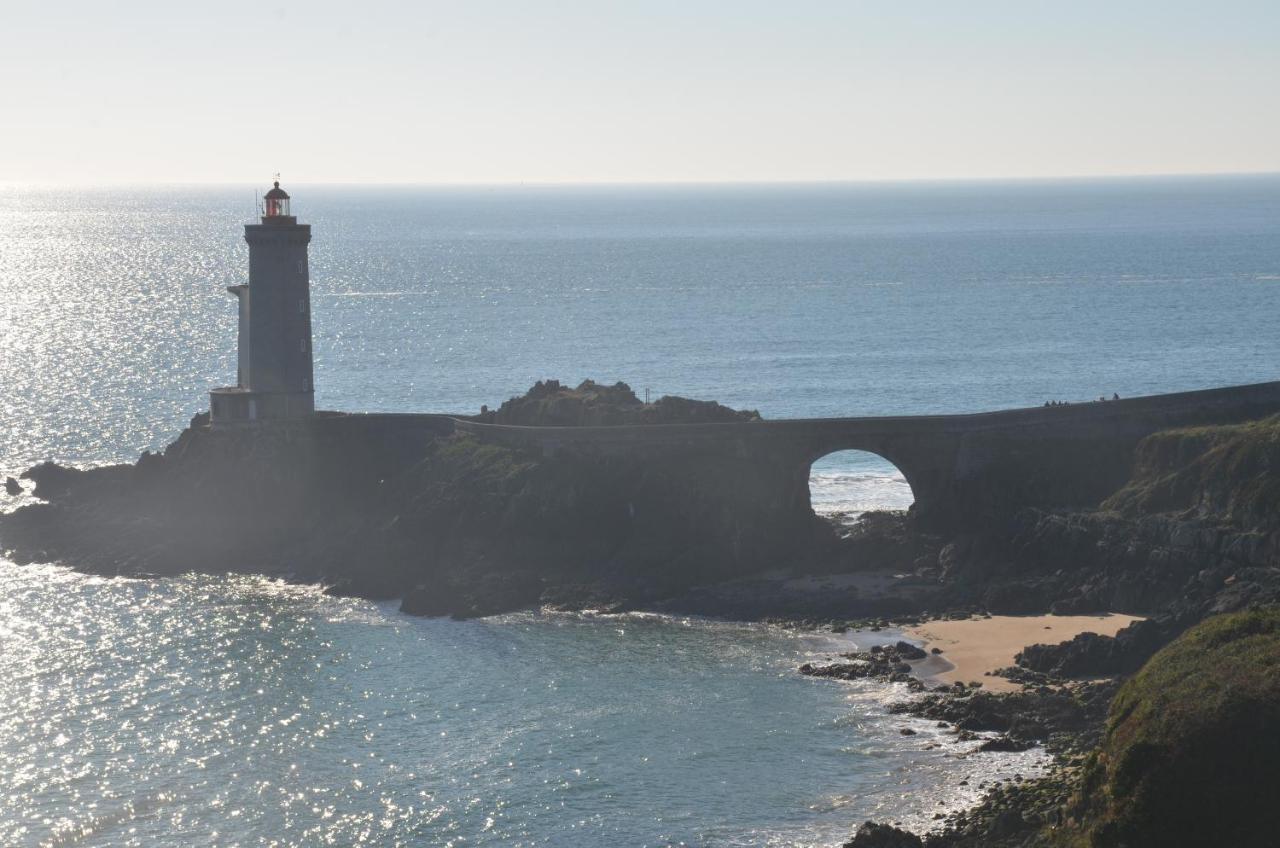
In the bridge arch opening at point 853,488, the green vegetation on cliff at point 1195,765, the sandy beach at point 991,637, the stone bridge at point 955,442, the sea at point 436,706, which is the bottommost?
the sea at point 436,706

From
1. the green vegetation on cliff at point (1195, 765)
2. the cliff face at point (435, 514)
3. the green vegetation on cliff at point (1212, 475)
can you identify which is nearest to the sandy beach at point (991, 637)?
the green vegetation on cliff at point (1212, 475)

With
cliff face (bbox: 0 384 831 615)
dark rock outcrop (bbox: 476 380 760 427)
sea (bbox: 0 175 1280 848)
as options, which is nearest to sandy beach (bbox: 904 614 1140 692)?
sea (bbox: 0 175 1280 848)

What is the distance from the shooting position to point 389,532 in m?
59.9

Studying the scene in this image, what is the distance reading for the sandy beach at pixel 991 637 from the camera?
156 feet

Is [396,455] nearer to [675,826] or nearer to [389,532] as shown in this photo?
[389,532]

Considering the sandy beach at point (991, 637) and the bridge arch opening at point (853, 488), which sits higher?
the bridge arch opening at point (853, 488)

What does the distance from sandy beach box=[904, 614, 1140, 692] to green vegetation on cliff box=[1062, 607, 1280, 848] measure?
12086 mm

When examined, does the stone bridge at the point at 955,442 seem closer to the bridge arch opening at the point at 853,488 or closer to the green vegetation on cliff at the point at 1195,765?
the bridge arch opening at the point at 853,488

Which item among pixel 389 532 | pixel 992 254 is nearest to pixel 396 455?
pixel 389 532

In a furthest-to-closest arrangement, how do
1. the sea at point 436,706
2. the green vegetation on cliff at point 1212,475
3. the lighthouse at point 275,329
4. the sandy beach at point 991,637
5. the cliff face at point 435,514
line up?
the lighthouse at point 275,329 → the cliff face at point 435,514 → the green vegetation on cliff at point 1212,475 → the sandy beach at point 991,637 → the sea at point 436,706

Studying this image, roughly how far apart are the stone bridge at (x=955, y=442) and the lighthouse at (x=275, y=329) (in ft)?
33.1

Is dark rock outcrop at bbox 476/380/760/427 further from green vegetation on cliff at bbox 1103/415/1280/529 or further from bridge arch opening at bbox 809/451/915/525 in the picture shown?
green vegetation on cliff at bbox 1103/415/1280/529

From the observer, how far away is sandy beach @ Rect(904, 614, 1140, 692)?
47406mm

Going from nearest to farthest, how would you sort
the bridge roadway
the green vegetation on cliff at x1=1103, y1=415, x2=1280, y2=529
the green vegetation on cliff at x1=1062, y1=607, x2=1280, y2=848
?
the green vegetation on cliff at x1=1062, y1=607, x2=1280, y2=848, the green vegetation on cliff at x1=1103, y1=415, x2=1280, y2=529, the bridge roadway
